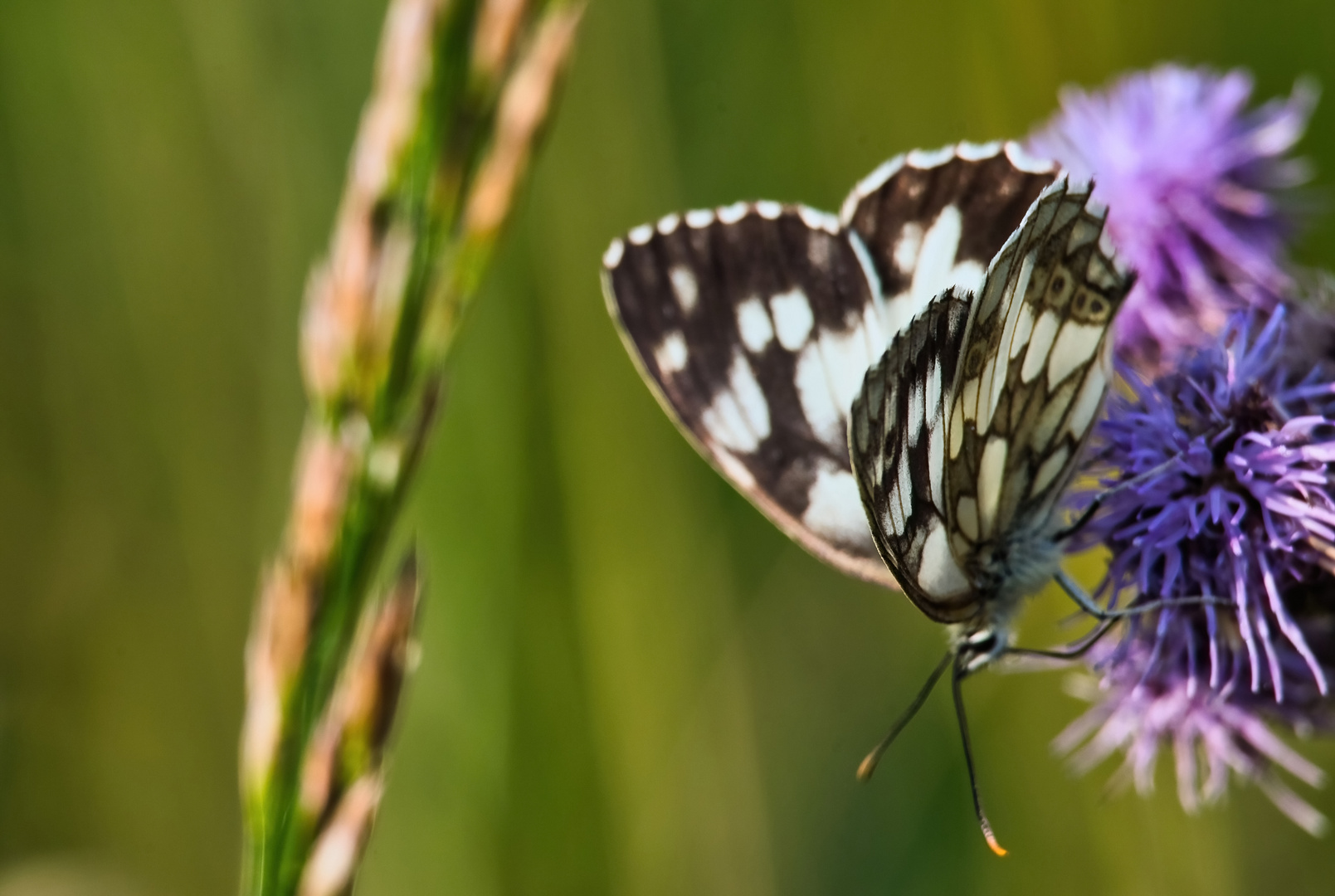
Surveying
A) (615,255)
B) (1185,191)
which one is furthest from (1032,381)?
(1185,191)

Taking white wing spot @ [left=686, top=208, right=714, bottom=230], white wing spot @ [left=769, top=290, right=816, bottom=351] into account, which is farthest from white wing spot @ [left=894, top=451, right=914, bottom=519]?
white wing spot @ [left=686, top=208, right=714, bottom=230]

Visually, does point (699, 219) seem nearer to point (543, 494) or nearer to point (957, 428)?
point (957, 428)

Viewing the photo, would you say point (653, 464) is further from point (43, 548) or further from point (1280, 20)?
point (1280, 20)

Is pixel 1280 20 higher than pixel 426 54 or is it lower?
higher

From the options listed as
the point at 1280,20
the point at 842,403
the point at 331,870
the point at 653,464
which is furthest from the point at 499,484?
the point at 1280,20

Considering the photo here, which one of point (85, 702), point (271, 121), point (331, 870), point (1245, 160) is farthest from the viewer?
point (85, 702)

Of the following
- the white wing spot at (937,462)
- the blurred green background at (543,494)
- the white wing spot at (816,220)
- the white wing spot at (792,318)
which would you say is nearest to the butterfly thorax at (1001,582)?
the white wing spot at (937,462)

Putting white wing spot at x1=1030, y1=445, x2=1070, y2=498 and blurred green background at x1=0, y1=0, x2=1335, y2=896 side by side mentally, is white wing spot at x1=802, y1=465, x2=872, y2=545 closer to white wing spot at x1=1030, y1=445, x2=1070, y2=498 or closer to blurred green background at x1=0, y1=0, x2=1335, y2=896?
white wing spot at x1=1030, y1=445, x2=1070, y2=498

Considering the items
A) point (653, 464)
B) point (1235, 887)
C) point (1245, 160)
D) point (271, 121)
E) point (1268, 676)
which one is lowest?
point (1235, 887)
